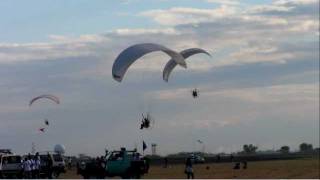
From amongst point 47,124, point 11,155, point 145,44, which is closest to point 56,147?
point 47,124

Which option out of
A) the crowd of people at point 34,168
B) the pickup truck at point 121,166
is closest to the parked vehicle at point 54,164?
the crowd of people at point 34,168

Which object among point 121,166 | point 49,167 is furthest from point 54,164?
point 121,166

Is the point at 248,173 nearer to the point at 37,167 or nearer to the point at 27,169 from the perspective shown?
the point at 37,167

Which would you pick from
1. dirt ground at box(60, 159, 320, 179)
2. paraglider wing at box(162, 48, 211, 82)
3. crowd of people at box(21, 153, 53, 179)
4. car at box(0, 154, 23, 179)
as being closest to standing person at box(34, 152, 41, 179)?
crowd of people at box(21, 153, 53, 179)

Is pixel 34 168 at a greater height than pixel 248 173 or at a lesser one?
greater

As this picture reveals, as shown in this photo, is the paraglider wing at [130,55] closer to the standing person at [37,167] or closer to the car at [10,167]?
the standing person at [37,167]

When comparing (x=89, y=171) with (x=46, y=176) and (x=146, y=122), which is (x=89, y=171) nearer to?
(x=146, y=122)

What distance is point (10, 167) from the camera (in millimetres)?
41062

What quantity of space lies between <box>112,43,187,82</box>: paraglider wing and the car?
11.4 meters

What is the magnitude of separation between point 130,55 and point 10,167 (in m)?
13.0

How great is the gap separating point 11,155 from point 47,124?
287 inches

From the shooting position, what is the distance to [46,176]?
4397 cm

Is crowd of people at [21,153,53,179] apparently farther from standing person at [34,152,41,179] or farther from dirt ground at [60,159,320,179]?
dirt ground at [60,159,320,179]

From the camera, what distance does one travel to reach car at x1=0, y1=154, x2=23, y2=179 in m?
40.7
